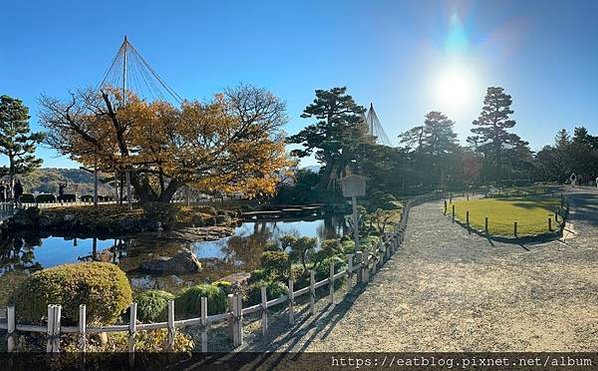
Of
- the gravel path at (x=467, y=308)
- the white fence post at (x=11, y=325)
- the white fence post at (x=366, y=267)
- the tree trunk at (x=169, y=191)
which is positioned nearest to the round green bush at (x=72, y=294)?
the white fence post at (x=11, y=325)

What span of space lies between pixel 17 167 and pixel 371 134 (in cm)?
4242

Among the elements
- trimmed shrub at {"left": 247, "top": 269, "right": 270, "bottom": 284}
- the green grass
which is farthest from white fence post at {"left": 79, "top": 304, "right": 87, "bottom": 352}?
the green grass

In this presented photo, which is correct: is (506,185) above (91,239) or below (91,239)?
above

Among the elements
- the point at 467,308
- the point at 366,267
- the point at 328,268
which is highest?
the point at 366,267

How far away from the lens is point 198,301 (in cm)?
857

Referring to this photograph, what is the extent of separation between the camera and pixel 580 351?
20.3 ft

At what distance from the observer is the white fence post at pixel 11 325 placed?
5891 millimetres

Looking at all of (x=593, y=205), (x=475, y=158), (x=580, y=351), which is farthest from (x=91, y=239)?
(x=475, y=158)

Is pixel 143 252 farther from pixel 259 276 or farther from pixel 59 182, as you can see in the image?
pixel 59 182

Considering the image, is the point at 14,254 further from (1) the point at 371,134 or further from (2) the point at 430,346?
(1) the point at 371,134

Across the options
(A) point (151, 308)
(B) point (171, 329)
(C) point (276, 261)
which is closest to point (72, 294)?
(B) point (171, 329)

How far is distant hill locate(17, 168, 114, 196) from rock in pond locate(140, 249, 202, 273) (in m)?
60.6

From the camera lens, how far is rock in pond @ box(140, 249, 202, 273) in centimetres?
1474

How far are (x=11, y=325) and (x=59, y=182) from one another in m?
88.7
